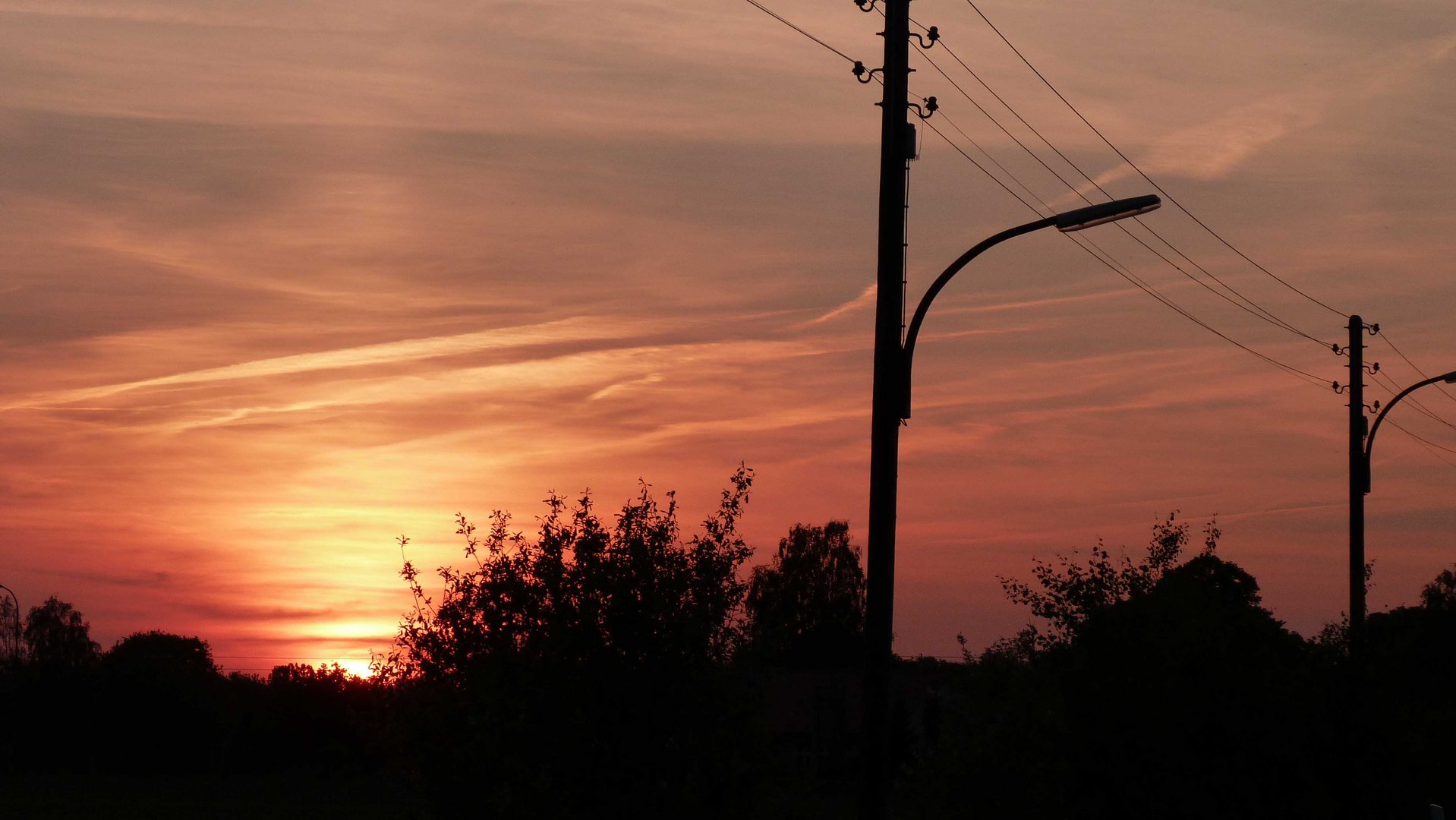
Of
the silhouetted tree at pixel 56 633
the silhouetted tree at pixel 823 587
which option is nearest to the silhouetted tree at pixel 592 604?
the silhouetted tree at pixel 823 587

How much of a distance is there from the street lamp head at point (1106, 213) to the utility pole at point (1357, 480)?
53.4 feet

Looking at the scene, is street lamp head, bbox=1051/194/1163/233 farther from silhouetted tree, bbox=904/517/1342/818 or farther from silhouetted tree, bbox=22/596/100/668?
silhouetted tree, bbox=22/596/100/668

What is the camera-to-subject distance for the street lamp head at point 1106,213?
53.5 ft

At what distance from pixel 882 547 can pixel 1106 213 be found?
16.0 ft

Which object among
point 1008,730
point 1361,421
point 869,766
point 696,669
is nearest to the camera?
point 869,766

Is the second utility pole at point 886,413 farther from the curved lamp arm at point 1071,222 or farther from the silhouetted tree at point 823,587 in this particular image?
the silhouetted tree at point 823,587

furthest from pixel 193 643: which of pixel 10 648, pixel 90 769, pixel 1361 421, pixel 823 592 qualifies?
pixel 1361 421

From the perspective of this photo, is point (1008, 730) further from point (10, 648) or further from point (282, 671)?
point (10, 648)

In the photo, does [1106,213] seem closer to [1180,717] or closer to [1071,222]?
[1071,222]

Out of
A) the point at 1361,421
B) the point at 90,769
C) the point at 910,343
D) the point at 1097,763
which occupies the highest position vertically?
the point at 1361,421

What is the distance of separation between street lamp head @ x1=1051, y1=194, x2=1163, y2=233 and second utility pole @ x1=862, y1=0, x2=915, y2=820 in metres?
2.11

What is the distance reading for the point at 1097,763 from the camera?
20.8 meters

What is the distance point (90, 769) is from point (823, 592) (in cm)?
5102

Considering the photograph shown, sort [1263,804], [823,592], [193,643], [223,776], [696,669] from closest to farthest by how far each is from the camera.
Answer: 1. [696,669]
2. [1263,804]
3. [223,776]
4. [823,592]
5. [193,643]
